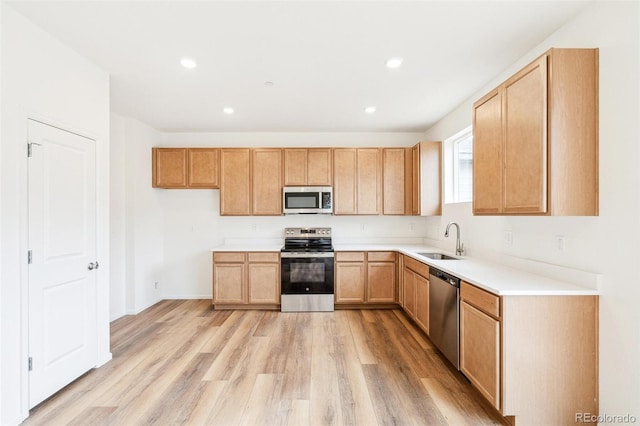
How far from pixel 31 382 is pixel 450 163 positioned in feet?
15.6

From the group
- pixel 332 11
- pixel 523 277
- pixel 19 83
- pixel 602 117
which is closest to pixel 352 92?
pixel 332 11

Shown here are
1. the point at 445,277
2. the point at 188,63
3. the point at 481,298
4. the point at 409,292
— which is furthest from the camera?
the point at 409,292

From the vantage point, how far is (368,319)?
3861 millimetres

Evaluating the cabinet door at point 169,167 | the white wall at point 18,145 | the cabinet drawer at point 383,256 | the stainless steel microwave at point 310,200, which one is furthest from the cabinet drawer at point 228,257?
the white wall at point 18,145

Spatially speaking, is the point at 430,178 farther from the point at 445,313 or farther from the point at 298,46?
the point at 298,46

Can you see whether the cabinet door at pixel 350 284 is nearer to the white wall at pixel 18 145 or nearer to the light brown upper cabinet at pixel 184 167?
the light brown upper cabinet at pixel 184 167

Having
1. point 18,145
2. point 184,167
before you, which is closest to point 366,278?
point 184,167

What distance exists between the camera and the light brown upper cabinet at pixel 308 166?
4.46m

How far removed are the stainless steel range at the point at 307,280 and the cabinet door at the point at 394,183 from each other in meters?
1.21

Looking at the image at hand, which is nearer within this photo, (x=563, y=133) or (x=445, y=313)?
(x=563, y=133)

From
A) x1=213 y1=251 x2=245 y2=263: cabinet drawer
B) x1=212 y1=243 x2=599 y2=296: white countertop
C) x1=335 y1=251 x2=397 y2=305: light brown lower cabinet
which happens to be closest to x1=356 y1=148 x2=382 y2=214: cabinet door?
x1=335 y1=251 x2=397 y2=305: light brown lower cabinet

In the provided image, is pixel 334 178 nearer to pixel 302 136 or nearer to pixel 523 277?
pixel 302 136

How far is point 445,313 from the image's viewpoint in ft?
8.64

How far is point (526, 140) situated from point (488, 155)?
0.42 meters
